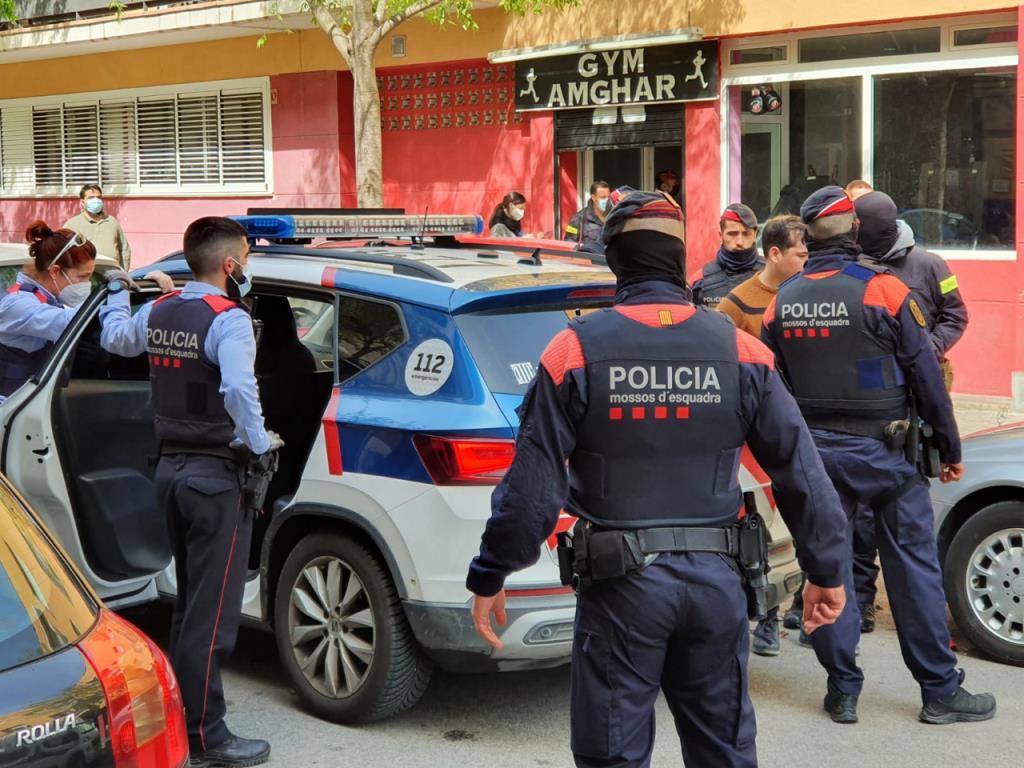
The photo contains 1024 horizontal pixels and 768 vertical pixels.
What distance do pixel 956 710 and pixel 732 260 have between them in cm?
260

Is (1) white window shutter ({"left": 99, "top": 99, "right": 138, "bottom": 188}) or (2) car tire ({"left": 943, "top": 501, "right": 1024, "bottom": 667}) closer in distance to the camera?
(2) car tire ({"left": 943, "top": 501, "right": 1024, "bottom": 667})

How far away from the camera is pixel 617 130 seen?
14.6 m

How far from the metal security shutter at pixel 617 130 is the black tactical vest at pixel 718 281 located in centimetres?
736

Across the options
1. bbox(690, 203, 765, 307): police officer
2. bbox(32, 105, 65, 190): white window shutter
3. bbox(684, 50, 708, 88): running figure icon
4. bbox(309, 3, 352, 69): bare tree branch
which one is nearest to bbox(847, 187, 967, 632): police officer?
bbox(690, 203, 765, 307): police officer

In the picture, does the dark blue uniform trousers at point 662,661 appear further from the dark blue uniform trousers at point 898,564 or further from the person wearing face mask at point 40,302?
the person wearing face mask at point 40,302

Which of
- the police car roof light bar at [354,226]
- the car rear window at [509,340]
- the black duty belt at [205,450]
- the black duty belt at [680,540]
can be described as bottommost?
the black duty belt at [680,540]

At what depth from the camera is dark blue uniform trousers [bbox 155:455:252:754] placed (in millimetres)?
4676

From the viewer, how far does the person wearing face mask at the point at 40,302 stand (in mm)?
6094

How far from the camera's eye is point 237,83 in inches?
707

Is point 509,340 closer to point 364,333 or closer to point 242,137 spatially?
point 364,333

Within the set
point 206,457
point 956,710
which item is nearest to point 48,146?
point 206,457

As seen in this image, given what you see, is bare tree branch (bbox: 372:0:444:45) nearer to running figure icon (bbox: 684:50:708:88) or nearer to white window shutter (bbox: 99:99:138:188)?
running figure icon (bbox: 684:50:708:88)

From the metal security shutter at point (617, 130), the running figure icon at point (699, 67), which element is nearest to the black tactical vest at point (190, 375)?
the running figure icon at point (699, 67)

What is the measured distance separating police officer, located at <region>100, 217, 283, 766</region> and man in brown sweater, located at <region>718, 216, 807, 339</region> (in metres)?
2.29
